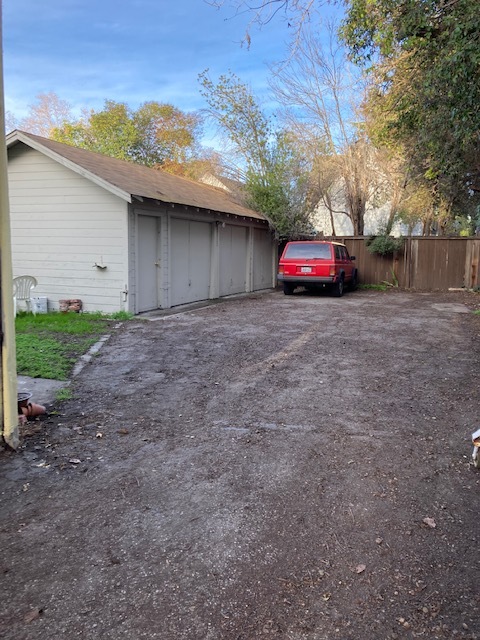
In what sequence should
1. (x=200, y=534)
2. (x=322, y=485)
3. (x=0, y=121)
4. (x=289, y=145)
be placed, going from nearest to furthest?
(x=200, y=534), (x=322, y=485), (x=0, y=121), (x=289, y=145)

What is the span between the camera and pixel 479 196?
50.6ft

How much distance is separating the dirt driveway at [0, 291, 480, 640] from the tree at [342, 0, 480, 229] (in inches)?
173

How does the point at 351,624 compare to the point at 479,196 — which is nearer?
the point at 351,624

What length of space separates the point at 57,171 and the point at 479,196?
512 inches

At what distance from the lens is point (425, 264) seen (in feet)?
61.2

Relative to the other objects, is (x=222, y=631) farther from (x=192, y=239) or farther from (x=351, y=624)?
(x=192, y=239)

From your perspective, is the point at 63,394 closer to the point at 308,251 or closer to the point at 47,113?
the point at 308,251

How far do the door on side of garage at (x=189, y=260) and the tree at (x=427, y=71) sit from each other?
5.78m

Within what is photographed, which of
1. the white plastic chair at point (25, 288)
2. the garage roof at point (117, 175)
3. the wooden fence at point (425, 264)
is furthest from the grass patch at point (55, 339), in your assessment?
the wooden fence at point (425, 264)

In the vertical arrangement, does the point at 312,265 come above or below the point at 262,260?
below

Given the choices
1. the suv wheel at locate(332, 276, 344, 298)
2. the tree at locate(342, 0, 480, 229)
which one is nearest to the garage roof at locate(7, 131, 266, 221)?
the suv wheel at locate(332, 276, 344, 298)

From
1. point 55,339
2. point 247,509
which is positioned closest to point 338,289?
point 55,339

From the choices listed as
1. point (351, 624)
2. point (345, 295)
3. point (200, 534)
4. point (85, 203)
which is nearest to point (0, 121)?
point (200, 534)

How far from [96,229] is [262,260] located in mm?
8974
